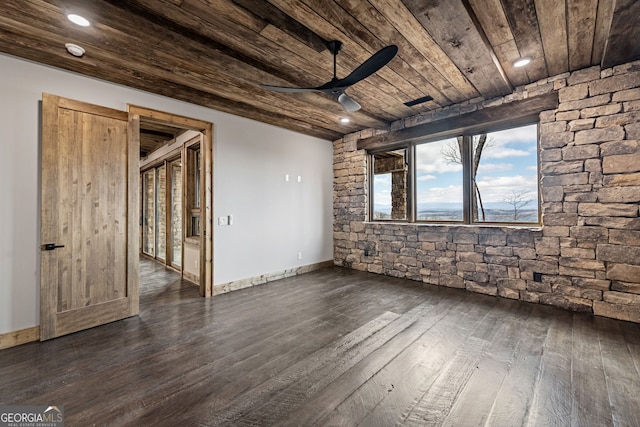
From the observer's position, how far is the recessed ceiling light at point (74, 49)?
240 cm

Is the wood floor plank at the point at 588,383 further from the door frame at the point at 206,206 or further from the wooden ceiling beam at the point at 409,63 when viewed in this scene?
the door frame at the point at 206,206

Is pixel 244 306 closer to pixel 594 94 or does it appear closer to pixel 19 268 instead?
pixel 19 268

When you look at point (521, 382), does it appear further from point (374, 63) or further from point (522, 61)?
point (522, 61)

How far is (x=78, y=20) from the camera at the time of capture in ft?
6.88

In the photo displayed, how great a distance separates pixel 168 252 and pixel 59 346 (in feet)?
11.6

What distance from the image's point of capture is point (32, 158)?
2.59m

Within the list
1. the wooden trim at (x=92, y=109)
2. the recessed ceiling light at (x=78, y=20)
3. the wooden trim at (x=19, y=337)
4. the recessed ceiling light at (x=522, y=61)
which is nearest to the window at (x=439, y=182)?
the recessed ceiling light at (x=522, y=61)

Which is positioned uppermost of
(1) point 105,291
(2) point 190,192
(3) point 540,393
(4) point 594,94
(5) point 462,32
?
(5) point 462,32

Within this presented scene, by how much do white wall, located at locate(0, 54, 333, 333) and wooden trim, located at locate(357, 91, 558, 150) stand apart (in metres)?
1.59

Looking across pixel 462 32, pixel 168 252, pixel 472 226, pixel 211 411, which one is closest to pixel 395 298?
pixel 472 226

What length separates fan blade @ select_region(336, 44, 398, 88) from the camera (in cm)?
201

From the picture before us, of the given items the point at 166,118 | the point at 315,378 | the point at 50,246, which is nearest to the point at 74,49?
the point at 166,118

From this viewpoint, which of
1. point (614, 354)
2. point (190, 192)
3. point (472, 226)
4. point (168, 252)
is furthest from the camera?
point (168, 252)

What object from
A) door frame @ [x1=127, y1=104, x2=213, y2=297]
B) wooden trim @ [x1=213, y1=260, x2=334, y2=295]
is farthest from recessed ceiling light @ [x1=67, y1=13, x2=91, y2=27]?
wooden trim @ [x1=213, y1=260, x2=334, y2=295]
